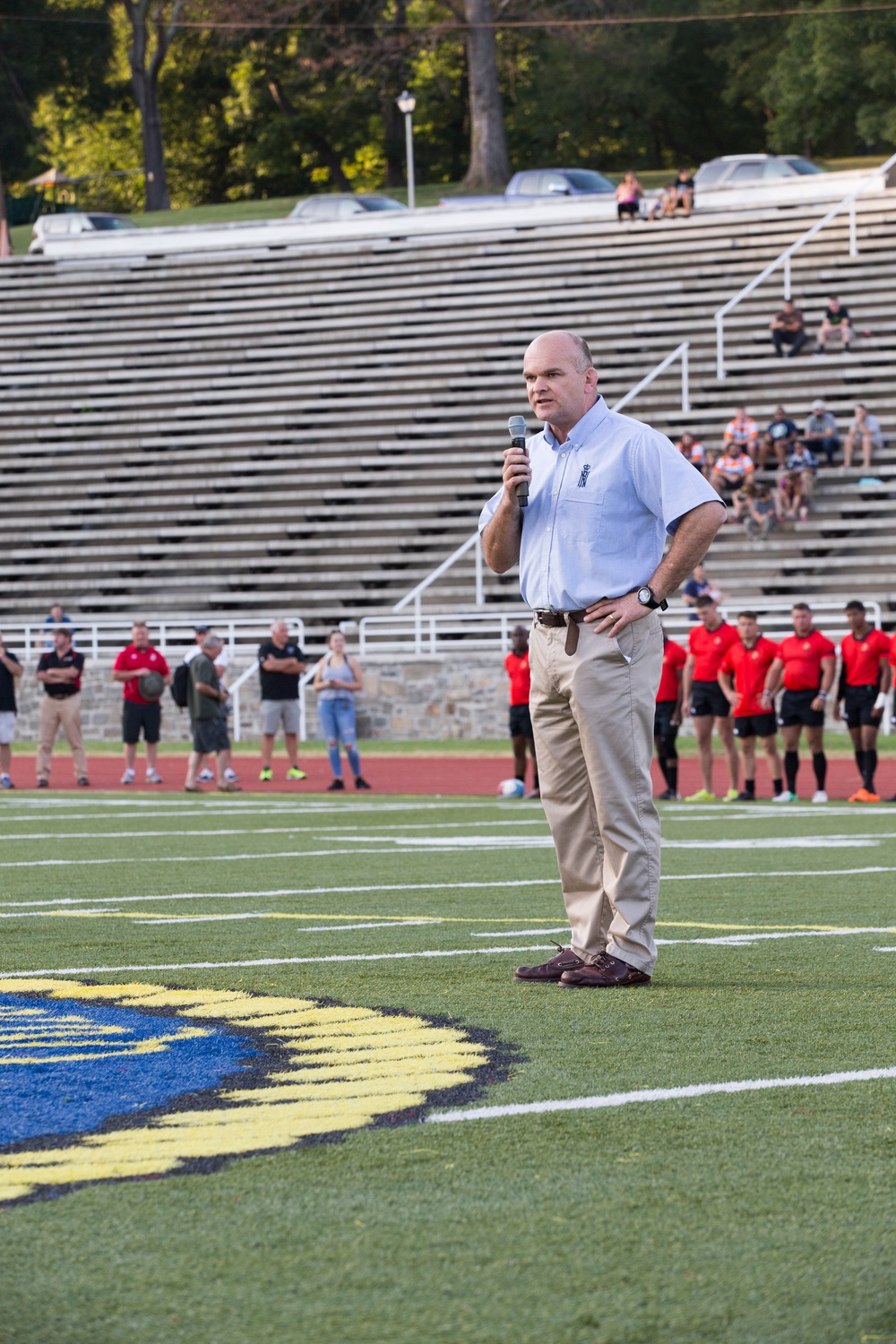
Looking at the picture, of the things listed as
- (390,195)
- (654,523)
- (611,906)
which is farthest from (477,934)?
(390,195)

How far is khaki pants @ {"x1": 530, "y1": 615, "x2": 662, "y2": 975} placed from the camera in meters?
6.58

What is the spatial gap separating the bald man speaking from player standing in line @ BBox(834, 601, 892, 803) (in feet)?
41.9

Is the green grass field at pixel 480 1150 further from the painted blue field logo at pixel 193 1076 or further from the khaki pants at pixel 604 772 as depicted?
the khaki pants at pixel 604 772

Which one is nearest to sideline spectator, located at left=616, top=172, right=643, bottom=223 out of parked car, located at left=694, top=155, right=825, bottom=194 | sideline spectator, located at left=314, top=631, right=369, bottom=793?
parked car, located at left=694, top=155, right=825, bottom=194

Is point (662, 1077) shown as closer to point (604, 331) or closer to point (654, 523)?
point (654, 523)

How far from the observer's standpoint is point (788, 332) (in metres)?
35.1

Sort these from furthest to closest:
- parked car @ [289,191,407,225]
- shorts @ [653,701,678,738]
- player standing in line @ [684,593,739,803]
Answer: parked car @ [289,191,407,225] → player standing in line @ [684,593,739,803] → shorts @ [653,701,678,738]

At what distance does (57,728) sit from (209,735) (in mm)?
2512

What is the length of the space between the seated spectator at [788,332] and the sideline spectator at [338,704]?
51.1 feet

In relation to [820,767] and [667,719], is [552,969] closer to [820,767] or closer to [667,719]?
[667,719]

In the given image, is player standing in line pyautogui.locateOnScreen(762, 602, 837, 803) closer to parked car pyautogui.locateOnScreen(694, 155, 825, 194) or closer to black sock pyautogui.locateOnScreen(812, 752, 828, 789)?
black sock pyautogui.locateOnScreen(812, 752, 828, 789)

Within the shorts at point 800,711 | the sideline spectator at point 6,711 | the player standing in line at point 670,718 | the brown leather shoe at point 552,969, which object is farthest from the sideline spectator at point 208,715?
the brown leather shoe at point 552,969

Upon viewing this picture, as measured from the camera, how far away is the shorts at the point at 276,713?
23.1 m

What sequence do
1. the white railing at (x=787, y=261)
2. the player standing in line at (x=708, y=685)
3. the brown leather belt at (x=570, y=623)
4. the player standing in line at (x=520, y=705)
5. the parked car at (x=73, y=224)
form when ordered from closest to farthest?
the brown leather belt at (x=570, y=623), the player standing in line at (x=708, y=685), the player standing in line at (x=520, y=705), the white railing at (x=787, y=261), the parked car at (x=73, y=224)
